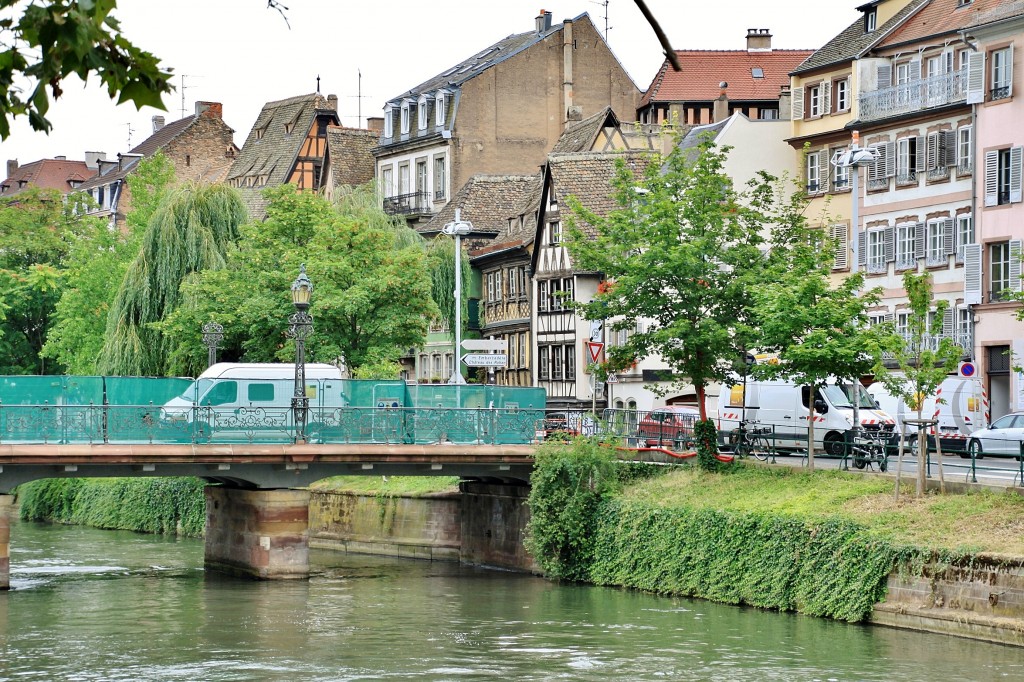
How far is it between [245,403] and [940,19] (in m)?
28.4

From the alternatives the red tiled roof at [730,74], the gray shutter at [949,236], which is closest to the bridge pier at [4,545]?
the gray shutter at [949,236]

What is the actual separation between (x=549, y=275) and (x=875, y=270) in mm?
13248

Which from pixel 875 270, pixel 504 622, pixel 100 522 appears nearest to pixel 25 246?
pixel 100 522

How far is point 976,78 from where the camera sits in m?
53.5

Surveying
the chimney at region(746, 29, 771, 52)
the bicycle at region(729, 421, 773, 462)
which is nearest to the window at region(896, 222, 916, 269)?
the bicycle at region(729, 421, 773, 462)

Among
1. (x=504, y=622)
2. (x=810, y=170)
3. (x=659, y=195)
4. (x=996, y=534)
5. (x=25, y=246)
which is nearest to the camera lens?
(x=996, y=534)

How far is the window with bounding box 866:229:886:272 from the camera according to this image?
58.9 m

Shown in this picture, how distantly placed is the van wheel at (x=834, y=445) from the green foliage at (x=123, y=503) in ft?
64.2

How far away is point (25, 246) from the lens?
84750 millimetres

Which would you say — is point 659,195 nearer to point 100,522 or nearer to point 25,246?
point 100,522

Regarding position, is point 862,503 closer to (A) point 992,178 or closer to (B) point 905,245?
(A) point 992,178

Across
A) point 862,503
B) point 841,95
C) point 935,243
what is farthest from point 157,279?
point 862,503

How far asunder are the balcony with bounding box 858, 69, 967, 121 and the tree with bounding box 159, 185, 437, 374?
1618 centimetres

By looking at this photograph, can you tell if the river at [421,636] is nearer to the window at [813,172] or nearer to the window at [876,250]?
the window at [876,250]
